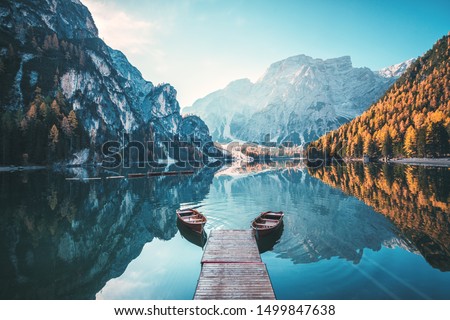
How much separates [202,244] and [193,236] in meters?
3.41

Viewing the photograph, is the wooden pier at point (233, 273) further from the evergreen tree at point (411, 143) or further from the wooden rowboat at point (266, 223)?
the evergreen tree at point (411, 143)

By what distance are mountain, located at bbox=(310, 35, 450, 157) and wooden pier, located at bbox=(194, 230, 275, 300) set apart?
129 meters

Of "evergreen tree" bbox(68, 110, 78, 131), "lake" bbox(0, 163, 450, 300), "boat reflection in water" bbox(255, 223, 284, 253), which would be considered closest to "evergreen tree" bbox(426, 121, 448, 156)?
"lake" bbox(0, 163, 450, 300)

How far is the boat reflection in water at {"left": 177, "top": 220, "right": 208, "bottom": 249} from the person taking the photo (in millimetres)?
31391

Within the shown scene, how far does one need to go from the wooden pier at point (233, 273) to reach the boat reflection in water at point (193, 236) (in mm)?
3195

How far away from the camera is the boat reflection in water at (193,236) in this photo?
3139cm

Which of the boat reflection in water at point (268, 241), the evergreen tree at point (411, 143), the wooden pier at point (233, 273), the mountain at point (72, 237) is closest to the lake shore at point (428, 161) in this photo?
the evergreen tree at point (411, 143)

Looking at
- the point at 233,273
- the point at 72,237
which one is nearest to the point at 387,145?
the point at 233,273

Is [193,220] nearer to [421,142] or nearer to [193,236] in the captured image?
[193,236]

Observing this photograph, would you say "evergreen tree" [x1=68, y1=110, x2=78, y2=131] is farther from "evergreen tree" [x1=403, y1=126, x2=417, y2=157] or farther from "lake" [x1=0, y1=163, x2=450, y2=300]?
"evergreen tree" [x1=403, y1=126, x2=417, y2=157]

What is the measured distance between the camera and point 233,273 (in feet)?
64.7

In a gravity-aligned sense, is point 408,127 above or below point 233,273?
above

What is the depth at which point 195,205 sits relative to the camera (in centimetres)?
5247

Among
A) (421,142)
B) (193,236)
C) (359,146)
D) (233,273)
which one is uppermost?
(421,142)
